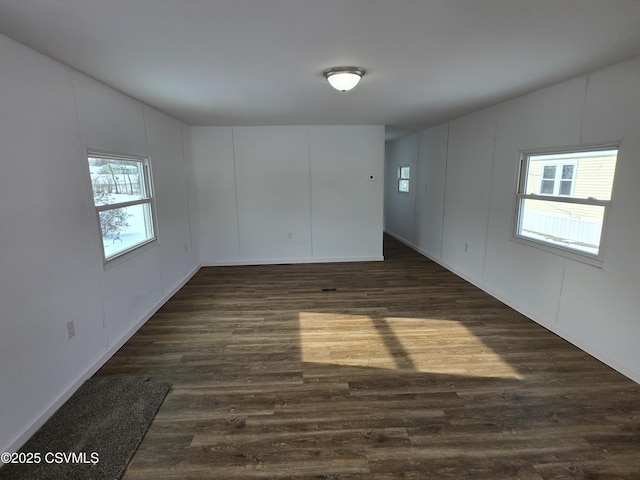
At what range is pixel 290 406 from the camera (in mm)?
2215

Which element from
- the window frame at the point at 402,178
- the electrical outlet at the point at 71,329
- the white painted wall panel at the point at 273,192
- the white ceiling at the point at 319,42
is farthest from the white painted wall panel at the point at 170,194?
→ the window frame at the point at 402,178

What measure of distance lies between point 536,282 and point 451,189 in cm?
230

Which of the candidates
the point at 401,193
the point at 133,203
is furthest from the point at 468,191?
the point at 133,203

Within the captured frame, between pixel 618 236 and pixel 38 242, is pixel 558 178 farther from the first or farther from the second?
pixel 38 242

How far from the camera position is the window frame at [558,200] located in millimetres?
2682

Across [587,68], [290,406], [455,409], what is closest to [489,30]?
[587,68]

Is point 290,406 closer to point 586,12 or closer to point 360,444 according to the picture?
point 360,444

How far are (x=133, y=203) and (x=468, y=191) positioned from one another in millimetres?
4522

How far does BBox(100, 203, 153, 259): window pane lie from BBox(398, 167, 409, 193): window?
5.59 m

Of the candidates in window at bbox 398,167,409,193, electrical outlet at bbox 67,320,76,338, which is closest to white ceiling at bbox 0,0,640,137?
electrical outlet at bbox 67,320,76,338

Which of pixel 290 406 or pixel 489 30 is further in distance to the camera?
pixel 290 406

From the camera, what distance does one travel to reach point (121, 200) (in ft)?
10.7

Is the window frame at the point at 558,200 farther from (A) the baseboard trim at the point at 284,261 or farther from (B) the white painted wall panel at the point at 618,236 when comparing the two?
(A) the baseboard trim at the point at 284,261

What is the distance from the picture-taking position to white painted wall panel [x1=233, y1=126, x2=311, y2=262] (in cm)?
559
